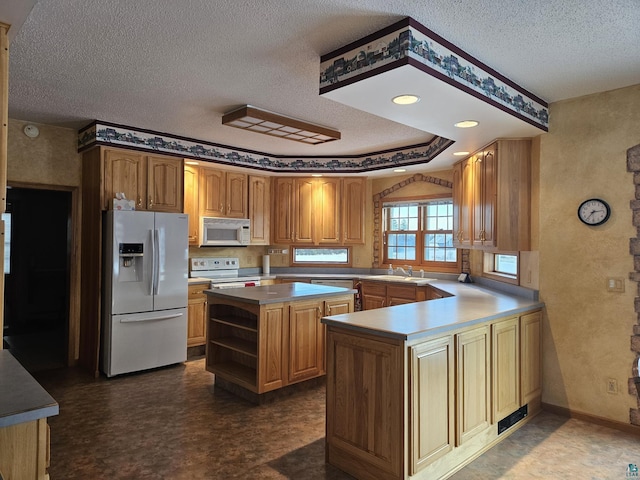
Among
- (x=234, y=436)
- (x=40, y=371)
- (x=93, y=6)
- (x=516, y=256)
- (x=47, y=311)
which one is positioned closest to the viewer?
(x=93, y=6)

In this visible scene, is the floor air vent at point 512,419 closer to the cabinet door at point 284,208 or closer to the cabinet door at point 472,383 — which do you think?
the cabinet door at point 472,383

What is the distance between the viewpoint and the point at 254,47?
8.41 ft

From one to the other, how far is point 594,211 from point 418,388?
6.82 ft

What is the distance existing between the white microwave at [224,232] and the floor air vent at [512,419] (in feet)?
12.4

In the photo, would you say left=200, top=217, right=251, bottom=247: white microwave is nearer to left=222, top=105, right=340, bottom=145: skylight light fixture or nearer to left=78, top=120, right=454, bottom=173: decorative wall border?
left=78, top=120, right=454, bottom=173: decorative wall border

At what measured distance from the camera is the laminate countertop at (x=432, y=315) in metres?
2.35

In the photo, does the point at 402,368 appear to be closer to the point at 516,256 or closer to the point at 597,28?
the point at 597,28

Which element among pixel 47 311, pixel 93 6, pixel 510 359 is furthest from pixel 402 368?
pixel 47 311

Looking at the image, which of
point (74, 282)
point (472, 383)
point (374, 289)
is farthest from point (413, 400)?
point (74, 282)

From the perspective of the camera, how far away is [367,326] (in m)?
2.41

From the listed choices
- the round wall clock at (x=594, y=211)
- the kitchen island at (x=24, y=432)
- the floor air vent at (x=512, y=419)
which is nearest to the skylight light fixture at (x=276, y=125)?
the round wall clock at (x=594, y=211)

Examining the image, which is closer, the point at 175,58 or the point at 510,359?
the point at 175,58

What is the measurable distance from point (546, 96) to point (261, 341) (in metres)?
2.97

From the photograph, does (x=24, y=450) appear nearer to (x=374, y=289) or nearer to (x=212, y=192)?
(x=212, y=192)
